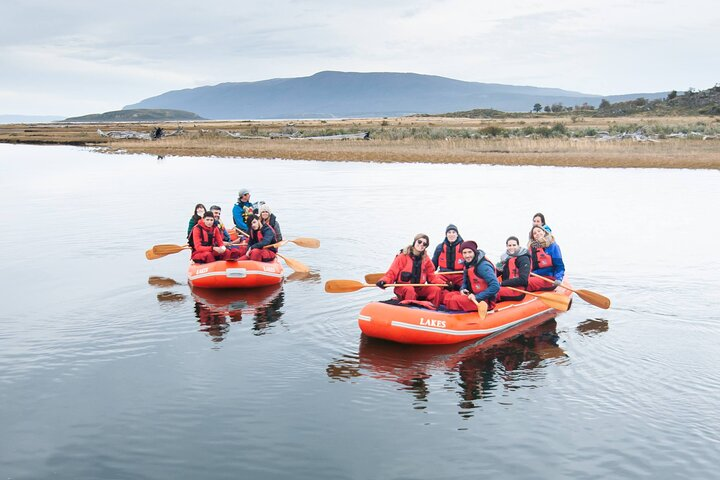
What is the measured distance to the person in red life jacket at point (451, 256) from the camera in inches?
516

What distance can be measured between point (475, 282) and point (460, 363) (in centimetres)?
175

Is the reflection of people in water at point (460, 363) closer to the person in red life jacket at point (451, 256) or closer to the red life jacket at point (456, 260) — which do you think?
the person in red life jacket at point (451, 256)

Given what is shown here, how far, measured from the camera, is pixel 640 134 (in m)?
48.9

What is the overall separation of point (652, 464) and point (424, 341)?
4.24 m

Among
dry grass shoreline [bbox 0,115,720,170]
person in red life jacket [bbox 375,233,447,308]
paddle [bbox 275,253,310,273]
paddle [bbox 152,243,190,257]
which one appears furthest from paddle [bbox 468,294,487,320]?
dry grass shoreline [bbox 0,115,720,170]

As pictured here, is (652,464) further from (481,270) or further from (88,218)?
(88,218)

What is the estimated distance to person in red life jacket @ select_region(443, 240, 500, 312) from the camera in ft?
39.1

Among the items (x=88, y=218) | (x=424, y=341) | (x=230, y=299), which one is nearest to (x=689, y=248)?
(x=424, y=341)

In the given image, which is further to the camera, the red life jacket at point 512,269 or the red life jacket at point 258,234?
the red life jacket at point 258,234

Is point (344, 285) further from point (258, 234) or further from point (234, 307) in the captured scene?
point (258, 234)

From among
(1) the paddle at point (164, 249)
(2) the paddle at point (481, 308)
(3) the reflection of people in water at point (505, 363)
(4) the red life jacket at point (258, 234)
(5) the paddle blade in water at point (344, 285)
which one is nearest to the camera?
(3) the reflection of people in water at point (505, 363)

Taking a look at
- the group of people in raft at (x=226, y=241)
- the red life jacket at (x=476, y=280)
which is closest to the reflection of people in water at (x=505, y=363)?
the red life jacket at (x=476, y=280)

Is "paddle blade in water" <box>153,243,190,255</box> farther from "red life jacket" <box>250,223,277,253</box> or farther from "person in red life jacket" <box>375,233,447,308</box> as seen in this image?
"person in red life jacket" <box>375,233,447,308</box>

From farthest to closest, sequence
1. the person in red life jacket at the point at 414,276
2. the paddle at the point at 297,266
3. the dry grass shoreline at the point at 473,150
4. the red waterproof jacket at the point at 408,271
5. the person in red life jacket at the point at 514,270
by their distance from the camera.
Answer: the dry grass shoreline at the point at 473,150 → the paddle at the point at 297,266 → the person in red life jacket at the point at 514,270 → the red waterproof jacket at the point at 408,271 → the person in red life jacket at the point at 414,276
